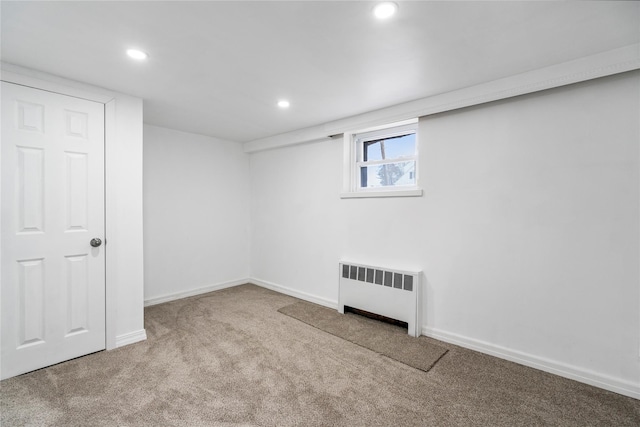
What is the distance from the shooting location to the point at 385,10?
5.05 ft

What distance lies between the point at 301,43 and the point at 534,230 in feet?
7.56

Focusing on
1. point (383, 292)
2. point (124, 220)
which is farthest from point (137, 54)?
point (383, 292)

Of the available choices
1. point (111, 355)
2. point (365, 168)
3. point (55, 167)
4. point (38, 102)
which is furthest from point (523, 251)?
point (38, 102)

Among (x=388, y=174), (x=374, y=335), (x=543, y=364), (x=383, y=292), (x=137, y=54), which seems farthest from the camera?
(x=388, y=174)

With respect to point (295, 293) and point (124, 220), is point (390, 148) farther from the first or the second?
point (124, 220)

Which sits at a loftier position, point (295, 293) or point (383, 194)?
point (383, 194)

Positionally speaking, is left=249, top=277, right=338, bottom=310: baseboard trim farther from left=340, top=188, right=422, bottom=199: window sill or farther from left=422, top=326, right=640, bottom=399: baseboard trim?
left=340, top=188, right=422, bottom=199: window sill

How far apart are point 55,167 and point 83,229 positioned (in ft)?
1.79

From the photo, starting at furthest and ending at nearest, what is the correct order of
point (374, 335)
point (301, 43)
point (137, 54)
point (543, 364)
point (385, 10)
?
point (374, 335) < point (543, 364) < point (137, 54) < point (301, 43) < point (385, 10)

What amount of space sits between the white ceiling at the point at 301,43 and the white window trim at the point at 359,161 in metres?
0.50

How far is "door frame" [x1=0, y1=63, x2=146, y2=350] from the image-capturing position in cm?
261

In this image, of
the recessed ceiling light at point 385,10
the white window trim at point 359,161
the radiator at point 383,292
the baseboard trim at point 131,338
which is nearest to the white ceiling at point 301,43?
the recessed ceiling light at point 385,10

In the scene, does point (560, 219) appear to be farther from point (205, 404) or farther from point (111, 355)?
point (111, 355)

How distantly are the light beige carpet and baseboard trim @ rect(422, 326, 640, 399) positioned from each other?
0.18 metres
